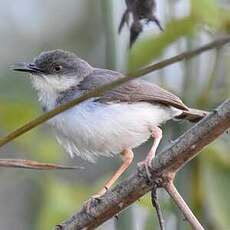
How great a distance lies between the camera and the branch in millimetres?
1801

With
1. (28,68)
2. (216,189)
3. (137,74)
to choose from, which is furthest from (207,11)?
(137,74)

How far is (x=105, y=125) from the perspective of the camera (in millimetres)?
2926

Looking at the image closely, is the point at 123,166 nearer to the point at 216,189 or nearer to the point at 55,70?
the point at 216,189

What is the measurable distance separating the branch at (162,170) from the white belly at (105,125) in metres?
0.81

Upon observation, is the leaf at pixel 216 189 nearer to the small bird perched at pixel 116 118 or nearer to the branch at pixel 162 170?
the small bird perched at pixel 116 118

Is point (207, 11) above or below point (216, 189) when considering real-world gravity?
above

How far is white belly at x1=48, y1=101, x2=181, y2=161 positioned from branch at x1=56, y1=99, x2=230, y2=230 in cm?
81

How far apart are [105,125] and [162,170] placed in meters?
1.02

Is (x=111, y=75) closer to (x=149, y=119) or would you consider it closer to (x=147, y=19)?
(x=149, y=119)

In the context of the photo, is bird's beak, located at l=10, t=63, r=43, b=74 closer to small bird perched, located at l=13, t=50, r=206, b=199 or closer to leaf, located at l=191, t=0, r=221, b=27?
small bird perched, located at l=13, t=50, r=206, b=199

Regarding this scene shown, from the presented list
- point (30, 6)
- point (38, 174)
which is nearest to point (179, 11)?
point (38, 174)

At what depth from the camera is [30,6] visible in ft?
18.8

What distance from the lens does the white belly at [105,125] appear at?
293 centimetres

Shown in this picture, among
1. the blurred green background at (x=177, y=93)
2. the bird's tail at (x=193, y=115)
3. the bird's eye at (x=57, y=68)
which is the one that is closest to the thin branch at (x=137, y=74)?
the blurred green background at (x=177, y=93)
